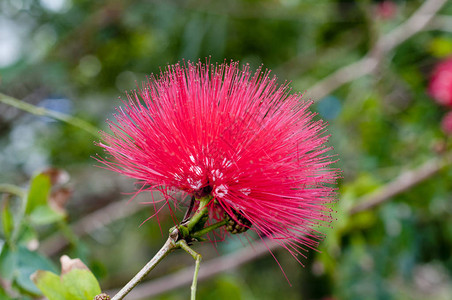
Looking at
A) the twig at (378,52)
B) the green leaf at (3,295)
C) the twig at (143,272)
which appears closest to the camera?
the twig at (143,272)

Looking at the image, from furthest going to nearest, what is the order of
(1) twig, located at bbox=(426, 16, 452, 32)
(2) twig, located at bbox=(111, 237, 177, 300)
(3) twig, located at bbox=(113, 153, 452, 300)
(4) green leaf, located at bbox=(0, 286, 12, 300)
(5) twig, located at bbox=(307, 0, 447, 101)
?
(5) twig, located at bbox=(307, 0, 447, 101)
(1) twig, located at bbox=(426, 16, 452, 32)
(3) twig, located at bbox=(113, 153, 452, 300)
(4) green leaf, located at bbox=(0, 286, 12, 300)
(2) twig, located at bbox=(111, 237, 177, 300)

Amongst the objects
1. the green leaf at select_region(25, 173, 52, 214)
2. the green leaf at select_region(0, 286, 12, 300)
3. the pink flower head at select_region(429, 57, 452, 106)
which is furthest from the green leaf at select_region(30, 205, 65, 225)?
the pink flower head at select_region(429, 57, 452, 106)

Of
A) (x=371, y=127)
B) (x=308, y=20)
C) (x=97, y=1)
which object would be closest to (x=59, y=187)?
(x=371, y=127)

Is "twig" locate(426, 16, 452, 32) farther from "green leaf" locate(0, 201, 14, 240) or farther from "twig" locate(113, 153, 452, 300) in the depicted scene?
"green leaf" locate(0, 201, 14, 240)

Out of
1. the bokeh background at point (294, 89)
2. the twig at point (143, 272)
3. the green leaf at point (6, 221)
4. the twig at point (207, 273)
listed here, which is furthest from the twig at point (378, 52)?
the twig at point (143, 272)

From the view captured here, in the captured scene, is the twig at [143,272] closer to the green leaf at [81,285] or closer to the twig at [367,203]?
the green leaf at [81,285]
